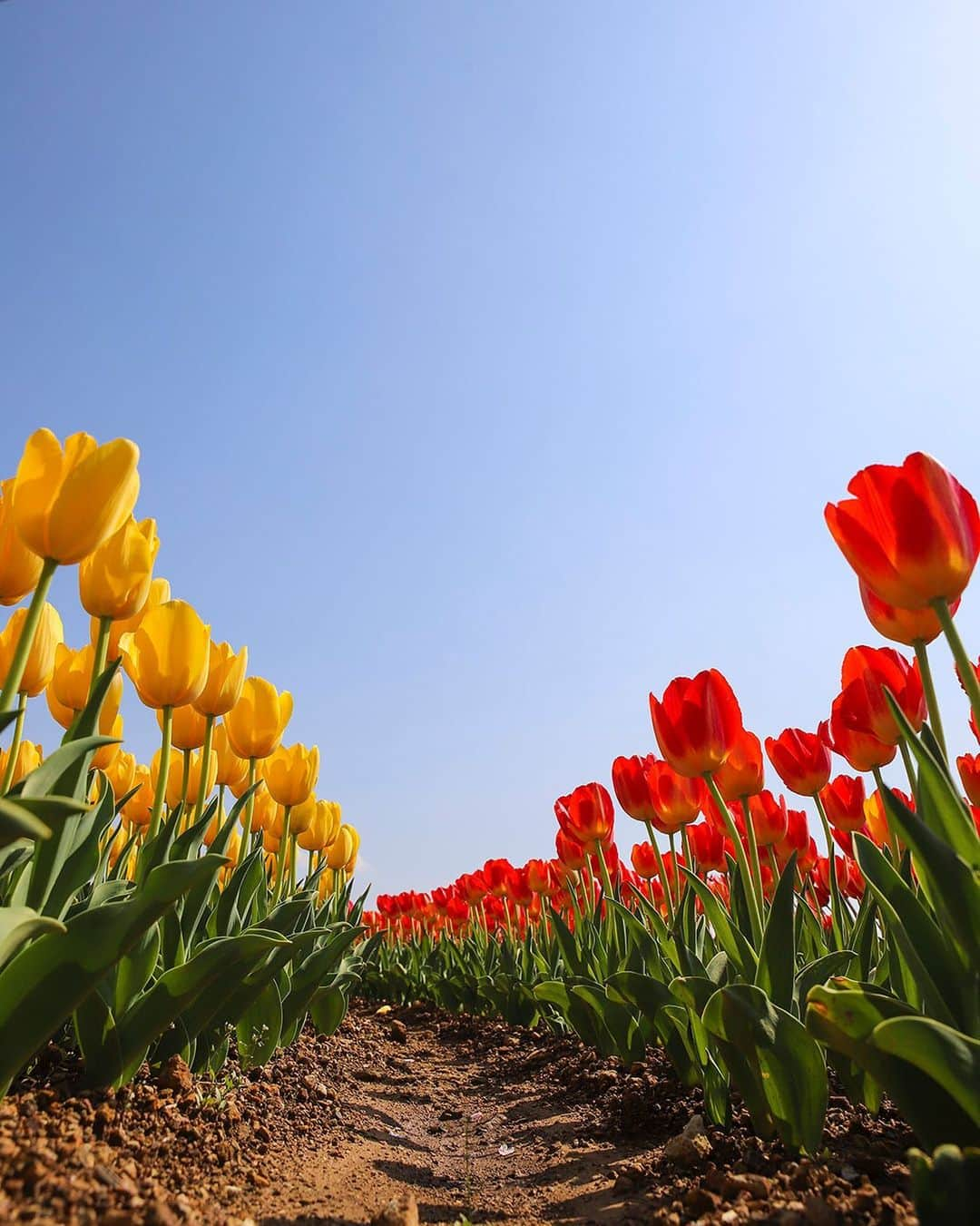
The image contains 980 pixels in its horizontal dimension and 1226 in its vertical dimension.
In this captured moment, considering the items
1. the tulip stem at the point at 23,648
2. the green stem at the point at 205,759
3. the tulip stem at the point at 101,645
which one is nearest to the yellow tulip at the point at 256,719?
the green stem at the point at 205,759

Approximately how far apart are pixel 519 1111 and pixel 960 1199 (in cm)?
319

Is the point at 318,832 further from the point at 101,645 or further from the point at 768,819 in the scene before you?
the point at 101,645

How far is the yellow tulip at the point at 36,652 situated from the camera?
8.46 feet

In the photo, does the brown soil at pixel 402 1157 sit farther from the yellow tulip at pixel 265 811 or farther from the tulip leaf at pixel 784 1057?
the yellow tulip at pixel 265 811

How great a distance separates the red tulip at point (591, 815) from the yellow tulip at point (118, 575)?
321 cm

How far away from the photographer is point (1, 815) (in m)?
1.23

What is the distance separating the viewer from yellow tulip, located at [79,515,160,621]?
2.41 meters

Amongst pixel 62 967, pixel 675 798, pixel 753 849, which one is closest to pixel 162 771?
pixel 62 967

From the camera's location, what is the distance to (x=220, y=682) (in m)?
3.18

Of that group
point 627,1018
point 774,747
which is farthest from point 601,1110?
point 774,747

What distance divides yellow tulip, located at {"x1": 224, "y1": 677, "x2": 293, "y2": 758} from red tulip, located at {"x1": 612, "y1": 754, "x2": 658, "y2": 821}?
168cm

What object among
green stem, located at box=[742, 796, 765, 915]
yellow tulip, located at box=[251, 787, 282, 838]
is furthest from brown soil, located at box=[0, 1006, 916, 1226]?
yellow tulip, located at box=[251, 787, 282, 838]

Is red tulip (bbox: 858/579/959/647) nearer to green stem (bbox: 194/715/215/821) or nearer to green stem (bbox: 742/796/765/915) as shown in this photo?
green stem (bbox: 742/796/765/915)

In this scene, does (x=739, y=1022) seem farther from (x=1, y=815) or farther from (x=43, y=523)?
(x=43, y=523)
